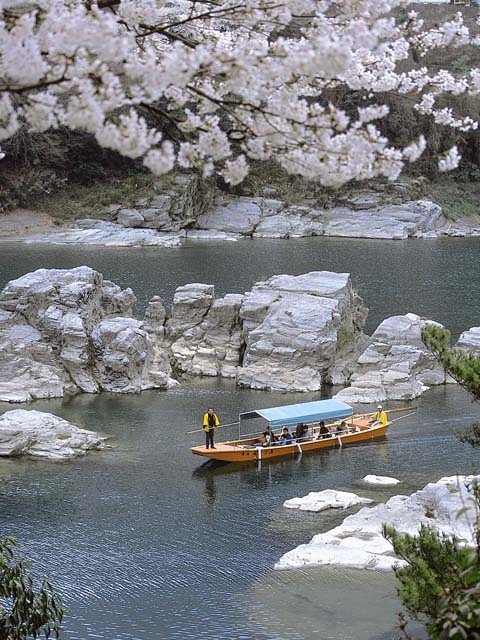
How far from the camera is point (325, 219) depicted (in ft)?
226

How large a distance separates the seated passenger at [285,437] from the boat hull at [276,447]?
0.56ft

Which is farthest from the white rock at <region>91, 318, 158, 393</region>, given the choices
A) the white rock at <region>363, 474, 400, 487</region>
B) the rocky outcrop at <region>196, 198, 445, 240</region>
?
the rocky outcrop at <region>196, 198, 445, 240</region>

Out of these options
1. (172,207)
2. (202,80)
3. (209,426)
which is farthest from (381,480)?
(172,207)

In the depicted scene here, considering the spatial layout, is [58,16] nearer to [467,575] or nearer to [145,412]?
[467,575]

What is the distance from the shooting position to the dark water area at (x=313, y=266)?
135 ft

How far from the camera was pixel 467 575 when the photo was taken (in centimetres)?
621

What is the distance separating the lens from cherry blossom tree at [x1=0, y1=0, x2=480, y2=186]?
5.25m

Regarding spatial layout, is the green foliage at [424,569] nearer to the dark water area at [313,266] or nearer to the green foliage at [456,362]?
the green foliage at [456,362]

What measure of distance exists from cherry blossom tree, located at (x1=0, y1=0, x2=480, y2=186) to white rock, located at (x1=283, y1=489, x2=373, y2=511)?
13.9 m

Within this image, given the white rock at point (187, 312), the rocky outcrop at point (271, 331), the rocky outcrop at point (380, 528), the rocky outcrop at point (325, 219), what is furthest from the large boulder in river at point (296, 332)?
the rocky outcrop at point (325, 219)

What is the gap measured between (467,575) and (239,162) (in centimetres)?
321

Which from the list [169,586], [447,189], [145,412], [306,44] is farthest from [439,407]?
[447,189]

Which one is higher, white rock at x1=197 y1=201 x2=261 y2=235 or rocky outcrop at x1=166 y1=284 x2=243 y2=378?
white rock at x1=197 y1=201 x2=261 y2=235

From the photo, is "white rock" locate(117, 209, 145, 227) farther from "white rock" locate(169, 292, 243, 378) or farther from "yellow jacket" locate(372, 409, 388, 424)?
"yellow jacket" locate(372, 409, 388, 424)
